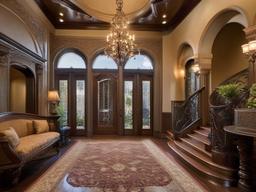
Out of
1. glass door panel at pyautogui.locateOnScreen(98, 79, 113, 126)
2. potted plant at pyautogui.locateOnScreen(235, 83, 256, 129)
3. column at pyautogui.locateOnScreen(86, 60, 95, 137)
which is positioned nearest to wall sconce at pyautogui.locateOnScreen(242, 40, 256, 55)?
potted plant at pyautogui.locateOnScreen(235, 83, 256, 129)

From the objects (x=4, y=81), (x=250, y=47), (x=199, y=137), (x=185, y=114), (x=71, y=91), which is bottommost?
(x=199, y=137)

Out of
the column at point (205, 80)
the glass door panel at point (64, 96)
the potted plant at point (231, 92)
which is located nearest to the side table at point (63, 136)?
the glass door panel at point (64, 96)

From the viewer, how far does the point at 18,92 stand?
6965mm

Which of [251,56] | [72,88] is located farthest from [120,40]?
[72,88]

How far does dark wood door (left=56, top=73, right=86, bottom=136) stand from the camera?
8.62 metres

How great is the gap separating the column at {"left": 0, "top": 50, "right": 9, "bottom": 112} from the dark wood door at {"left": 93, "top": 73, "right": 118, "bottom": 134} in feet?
13.4

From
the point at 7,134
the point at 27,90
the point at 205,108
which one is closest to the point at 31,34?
the point at 27,90

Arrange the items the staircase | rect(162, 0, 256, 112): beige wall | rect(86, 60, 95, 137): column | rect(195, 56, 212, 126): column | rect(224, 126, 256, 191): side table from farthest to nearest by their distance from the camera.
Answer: rect(86, 60, 95, 137): column
rect(195, 56, 212, 126): column
rect(162, 0, 256, 112): beige wall
the staircase
rect(224, 126, 256, 191): side table

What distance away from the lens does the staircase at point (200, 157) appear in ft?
12.0

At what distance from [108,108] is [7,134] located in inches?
210

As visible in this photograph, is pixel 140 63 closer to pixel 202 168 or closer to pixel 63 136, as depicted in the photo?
pixel 63 136

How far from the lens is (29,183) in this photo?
372 centimetres

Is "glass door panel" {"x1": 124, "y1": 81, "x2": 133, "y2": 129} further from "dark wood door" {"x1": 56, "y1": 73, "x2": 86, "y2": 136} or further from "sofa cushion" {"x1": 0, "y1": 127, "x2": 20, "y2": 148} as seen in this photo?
"sofa cushion" {"x1": 0, "y1": 127, "x2": 20, "y2": 148}

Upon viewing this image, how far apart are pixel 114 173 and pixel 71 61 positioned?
18.7ft
